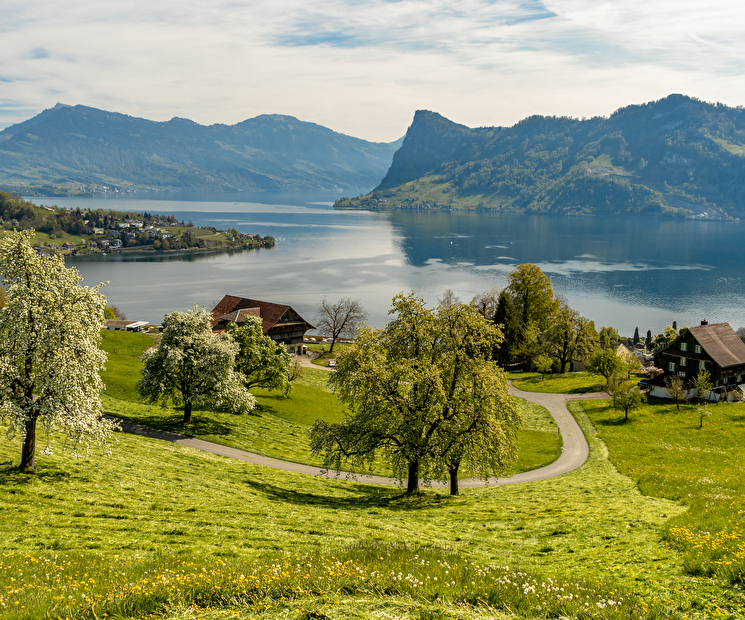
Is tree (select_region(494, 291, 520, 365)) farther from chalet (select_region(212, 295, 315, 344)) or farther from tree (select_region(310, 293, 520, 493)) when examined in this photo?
tree (select_region(310, 293, 520, 493))

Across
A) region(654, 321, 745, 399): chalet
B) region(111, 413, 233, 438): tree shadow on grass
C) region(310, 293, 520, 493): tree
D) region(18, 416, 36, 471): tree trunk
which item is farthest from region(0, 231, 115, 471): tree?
region(654, 321, 745, 399): chalet

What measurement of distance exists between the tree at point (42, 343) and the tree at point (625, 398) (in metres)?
52.3

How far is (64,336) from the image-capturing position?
21578 millimetres

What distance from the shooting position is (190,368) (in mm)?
41812

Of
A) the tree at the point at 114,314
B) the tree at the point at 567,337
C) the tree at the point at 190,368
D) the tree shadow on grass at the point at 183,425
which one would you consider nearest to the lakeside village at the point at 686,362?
the tree at the point at 567,337

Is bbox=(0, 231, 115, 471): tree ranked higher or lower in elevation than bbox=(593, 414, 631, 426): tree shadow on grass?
higher

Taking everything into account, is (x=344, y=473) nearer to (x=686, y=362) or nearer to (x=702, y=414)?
(x=702, y=414)

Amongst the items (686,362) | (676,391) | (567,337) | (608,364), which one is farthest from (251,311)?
(686,362)

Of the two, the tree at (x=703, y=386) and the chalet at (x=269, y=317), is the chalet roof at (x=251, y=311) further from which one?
the tree at (x=703, y=386)

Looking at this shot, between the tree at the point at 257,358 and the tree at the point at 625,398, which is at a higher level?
the tree at the point at 257,358

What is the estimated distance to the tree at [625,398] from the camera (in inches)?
2191

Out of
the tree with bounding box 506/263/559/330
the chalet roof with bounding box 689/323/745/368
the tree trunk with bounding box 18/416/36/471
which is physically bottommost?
the tree trunk with bounding box 18/416/36/471

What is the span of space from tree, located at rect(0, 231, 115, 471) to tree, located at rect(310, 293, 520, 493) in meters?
13.8

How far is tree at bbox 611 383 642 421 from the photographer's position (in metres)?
55.7
